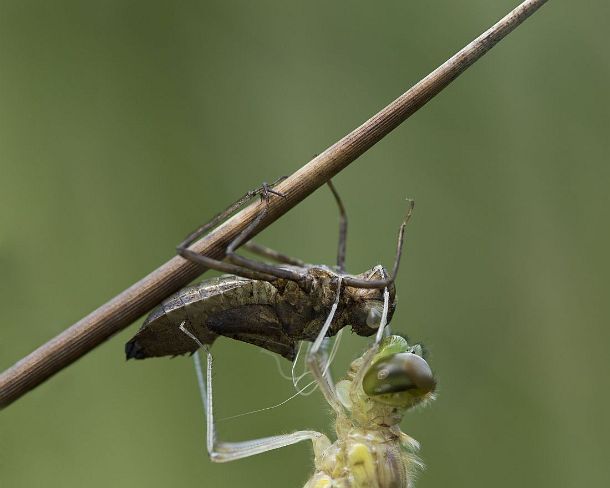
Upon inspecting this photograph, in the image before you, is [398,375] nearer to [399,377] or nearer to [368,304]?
[399,377]

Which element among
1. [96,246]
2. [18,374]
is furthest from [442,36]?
[18,374]

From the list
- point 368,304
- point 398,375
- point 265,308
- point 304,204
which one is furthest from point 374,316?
point 304,204

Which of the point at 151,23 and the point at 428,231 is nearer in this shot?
the point at 151,23

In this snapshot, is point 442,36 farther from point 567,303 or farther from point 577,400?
point 577,400

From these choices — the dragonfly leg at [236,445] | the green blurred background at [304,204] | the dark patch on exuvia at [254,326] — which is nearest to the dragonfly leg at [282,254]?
the dark patch on exuvia at [254,326]

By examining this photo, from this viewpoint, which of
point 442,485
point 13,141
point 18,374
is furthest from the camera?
point 442,485
